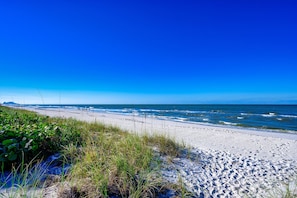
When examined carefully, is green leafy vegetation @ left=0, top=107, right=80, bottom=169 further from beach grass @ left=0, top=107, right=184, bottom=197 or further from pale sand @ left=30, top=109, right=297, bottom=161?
pale sand @ left=30, top=109, right=297, bottom=161

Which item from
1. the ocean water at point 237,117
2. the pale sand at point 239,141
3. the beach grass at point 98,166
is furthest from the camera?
the ocean water at point 237,117

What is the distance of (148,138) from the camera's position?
607 cm

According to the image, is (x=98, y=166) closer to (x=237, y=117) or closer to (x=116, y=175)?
(x=116, y=175)

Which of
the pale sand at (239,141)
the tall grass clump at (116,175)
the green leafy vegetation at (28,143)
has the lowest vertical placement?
the pale sand at (239,141)

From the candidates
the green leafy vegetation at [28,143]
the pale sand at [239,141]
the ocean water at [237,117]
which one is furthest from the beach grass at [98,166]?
the ocean water at [237,117]

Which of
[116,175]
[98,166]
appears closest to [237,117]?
[116,175]

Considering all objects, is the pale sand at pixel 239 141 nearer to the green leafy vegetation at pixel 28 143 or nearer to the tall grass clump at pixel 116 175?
the tall grass clump at pixel 116 175

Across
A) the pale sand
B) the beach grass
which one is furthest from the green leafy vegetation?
the pale sand

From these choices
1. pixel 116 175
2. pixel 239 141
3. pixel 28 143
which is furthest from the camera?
pixel 239 141

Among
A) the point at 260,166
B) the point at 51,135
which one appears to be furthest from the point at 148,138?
the point at 260,166

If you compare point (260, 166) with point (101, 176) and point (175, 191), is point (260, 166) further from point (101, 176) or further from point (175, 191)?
point (101, 176)

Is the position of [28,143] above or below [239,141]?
above

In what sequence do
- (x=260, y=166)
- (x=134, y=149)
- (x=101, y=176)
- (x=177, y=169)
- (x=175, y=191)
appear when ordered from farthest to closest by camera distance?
1. (x=260, y=166)
2. (x=134, y=149)
3. (x=177, y=169)
4. (x=175, y=191)
5. (x=101, y=176)

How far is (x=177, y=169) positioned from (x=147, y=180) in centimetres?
130
